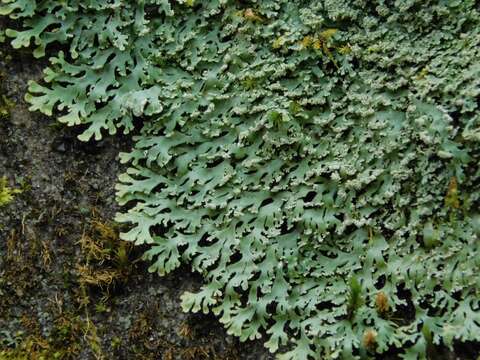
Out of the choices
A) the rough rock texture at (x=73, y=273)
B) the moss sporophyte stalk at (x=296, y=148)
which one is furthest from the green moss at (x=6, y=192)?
the moss sporophyte stalk at (x=296, y=148)

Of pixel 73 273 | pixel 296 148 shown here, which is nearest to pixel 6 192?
pixel 73 273

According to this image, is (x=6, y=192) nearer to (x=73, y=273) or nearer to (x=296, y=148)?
(x=73, y=273)

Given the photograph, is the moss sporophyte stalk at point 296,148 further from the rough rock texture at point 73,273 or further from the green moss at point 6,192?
the green moss at point 6,192

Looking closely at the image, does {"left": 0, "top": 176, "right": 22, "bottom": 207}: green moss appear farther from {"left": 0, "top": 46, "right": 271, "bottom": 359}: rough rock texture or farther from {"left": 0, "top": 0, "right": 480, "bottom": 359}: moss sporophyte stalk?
{"left": 0, "top": 0, "right": 480, "bottom": 359}: moss sporophyte stalk

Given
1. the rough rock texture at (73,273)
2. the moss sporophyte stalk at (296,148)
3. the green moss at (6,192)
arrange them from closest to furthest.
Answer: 1. the moss sporophyte stalk at (296,148)
2. the rough rock texture at (73,273)
3. the green moss at (6,192)

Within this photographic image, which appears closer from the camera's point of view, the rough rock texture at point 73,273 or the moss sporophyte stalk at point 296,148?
the moss sporophyte stalk at point 296,148

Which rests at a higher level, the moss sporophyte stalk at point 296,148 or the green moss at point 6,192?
the moss sporophyte stalk at point 296,148

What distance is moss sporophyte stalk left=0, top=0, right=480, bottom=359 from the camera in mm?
2537

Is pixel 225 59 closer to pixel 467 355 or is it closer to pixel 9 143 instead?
pixel 9 143

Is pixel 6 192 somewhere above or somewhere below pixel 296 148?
below

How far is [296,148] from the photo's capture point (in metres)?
2.79

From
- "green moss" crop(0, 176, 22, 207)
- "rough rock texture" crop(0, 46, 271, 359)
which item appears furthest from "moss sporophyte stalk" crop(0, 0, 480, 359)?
"green moss" crop(0, 176, 22, 207)

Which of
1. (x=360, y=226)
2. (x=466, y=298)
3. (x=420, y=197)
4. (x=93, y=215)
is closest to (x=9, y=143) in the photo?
(x=93, y=215)

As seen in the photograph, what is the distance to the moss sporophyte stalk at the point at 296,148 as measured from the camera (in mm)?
2537
